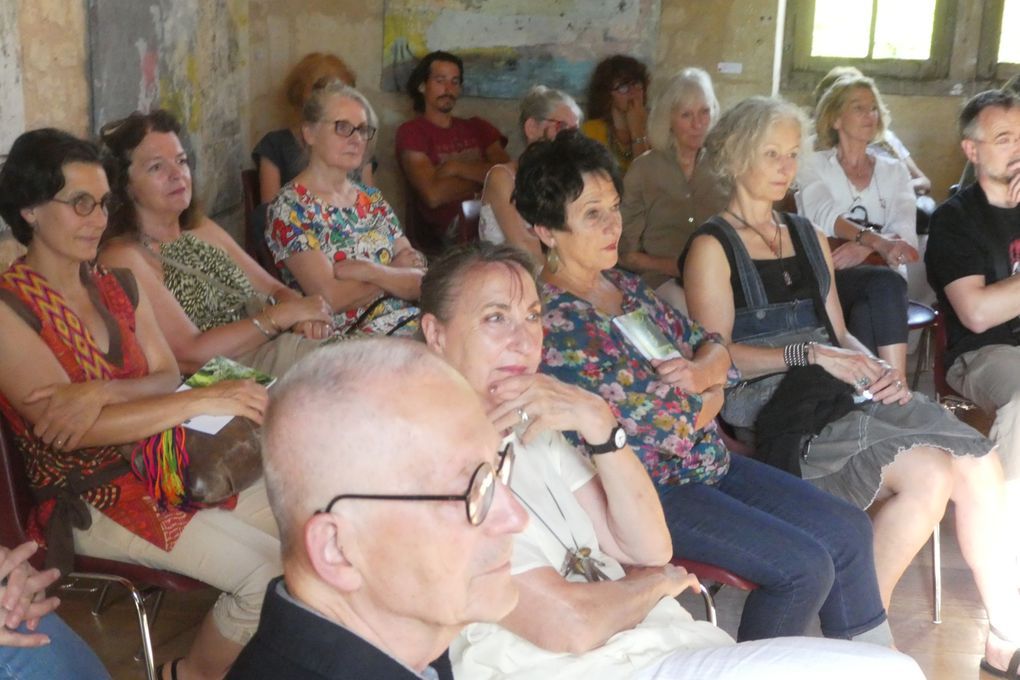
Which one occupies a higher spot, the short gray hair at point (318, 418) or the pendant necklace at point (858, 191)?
the short gray hair at point (318, 418)

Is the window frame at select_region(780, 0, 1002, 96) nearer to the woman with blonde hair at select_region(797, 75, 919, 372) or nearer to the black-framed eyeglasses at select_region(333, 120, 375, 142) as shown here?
the woman with blonde hair at select_region(797, 75, 919, 372)

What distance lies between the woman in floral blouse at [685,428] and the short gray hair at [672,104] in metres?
2.16

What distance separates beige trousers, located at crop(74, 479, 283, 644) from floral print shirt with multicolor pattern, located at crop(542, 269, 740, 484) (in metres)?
0.74

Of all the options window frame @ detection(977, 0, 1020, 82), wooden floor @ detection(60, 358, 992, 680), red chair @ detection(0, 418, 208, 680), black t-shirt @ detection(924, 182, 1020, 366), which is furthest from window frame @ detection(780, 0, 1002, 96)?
red chair @ detection(0, 418, 208, 680)

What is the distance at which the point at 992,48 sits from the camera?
6.88 meters

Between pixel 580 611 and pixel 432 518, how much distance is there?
2.63 ft

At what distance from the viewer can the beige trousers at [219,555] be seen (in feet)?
8.47

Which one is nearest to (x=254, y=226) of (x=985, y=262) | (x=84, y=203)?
(x=84, y=203)

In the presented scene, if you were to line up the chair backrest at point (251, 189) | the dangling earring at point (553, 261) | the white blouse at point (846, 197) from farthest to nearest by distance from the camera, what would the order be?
1. the chair backrest at point (251, 189)
2. the white blouse at point (846, 197)
3. the dangling earring at point (553, 261)

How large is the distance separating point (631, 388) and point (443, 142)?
3763 mm

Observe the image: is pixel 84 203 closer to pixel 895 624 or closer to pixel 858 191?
pixel 895 624

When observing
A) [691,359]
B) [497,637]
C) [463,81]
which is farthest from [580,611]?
[463,81]

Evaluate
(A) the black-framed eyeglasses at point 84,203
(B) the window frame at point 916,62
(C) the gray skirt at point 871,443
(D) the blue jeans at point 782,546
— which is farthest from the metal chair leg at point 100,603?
(B) the window frame at point 916,62

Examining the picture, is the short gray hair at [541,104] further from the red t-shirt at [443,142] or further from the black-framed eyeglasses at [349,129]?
the black-framed eyeglasses at [349,129]
